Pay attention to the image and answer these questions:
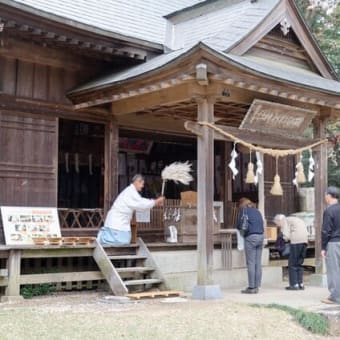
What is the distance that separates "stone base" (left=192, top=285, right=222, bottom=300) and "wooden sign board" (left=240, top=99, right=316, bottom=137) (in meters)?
2.98

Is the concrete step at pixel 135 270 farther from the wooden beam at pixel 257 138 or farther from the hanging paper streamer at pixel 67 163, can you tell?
the hanging paper streamer at pixel 67 163

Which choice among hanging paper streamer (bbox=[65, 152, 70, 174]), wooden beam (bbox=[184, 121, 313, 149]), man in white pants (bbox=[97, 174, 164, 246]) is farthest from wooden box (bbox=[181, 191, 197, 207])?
hanging paper streamer (bbox=[65, 152, 70, 174])

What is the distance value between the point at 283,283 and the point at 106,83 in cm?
560

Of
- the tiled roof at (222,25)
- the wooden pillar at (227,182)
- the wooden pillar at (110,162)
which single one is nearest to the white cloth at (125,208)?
the wooden pillar at (110,162)

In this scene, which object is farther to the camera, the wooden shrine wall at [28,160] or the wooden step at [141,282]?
the wooden shrine wall at [28,160]

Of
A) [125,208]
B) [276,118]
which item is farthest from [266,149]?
[125,208]

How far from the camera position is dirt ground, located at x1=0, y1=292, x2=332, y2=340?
22.7 ft

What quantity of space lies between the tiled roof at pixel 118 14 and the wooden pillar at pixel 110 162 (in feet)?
6.29

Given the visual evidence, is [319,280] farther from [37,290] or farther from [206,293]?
[37,290]

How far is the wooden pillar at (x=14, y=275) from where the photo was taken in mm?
9391

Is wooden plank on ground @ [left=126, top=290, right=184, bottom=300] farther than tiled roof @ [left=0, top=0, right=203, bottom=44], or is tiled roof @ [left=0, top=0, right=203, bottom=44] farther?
tiled roof @ [left=0, top=0, right=203, bottom=44]

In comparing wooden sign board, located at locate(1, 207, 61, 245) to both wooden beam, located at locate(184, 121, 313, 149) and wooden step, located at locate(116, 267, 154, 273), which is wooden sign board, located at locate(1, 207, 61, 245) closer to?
wooden step, located at locate(116, 267, 154, 273)

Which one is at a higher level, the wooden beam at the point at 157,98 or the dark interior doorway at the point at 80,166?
the wooden beam at the point at 157,98

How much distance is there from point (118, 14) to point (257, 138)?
15.2ft
